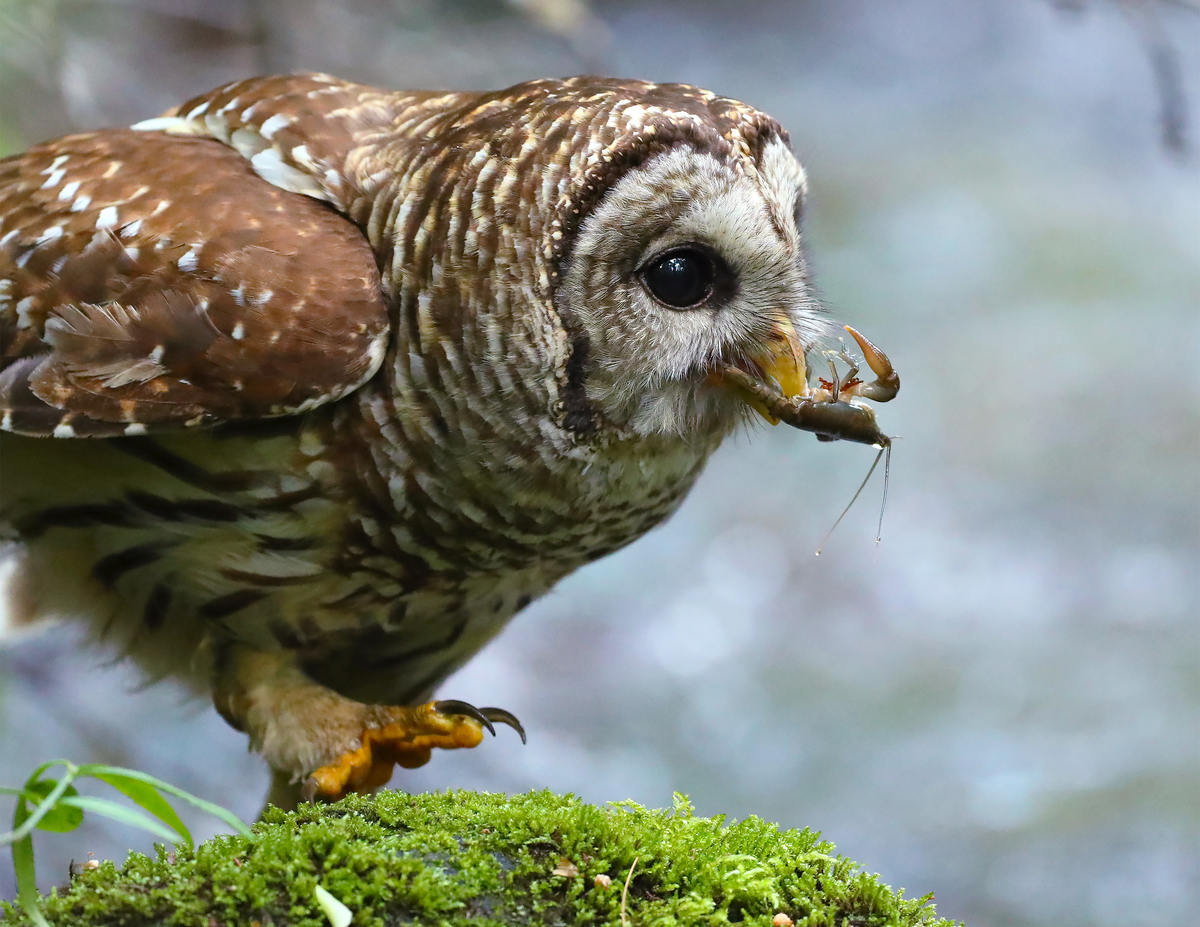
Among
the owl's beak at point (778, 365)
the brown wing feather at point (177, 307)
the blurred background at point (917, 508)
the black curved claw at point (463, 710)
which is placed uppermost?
the blurred background at point (917, 508)

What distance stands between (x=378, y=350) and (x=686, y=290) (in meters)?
0.52

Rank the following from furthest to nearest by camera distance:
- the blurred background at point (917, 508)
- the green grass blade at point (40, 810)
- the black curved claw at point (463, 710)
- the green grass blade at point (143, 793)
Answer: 1. the blurred background at point (917, 508)
2. the black curved claw at point (463, 710)
3. the green grass blade at point (143, 793)
4. the green grass blade at point (40, 810)

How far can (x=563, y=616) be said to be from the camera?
12.6 ft

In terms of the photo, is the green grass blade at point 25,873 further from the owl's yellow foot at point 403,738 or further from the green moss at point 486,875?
the owl's yellow foot at point 403,738

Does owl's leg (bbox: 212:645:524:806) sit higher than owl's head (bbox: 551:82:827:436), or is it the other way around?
owl's head (bbox: 551:82:827:436)

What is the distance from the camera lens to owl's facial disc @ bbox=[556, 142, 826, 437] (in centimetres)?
166

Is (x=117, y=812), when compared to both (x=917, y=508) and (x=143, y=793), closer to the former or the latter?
(x=143, y=793)

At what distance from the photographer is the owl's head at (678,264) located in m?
1.66

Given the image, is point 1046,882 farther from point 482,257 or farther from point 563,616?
point 482,257

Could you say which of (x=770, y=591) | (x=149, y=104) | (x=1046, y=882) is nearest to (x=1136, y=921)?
(x=1046, y=882)

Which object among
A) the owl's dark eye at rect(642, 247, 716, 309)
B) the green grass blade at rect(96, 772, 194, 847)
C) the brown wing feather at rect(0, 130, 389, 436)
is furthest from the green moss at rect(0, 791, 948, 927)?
the owl's dark eye at rect(642, 247, 716, 309)

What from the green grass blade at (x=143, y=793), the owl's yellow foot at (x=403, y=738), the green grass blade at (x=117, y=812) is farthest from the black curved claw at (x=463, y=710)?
the green grass blade at (x=117, y=812)

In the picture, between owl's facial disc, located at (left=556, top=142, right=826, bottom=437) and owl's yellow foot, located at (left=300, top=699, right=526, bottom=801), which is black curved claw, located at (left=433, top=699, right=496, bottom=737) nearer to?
owl's yellow foot, located at (left=300, top=699, right=526, bottom=801)

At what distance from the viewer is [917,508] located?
3775 mm
